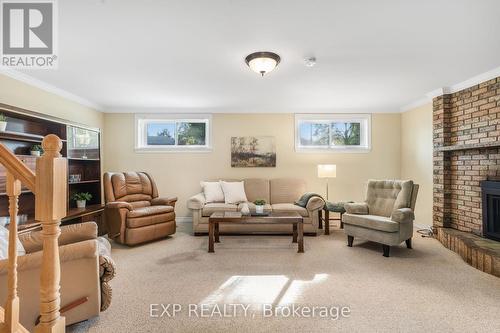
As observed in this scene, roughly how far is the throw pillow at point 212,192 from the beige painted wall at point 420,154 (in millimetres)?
3633

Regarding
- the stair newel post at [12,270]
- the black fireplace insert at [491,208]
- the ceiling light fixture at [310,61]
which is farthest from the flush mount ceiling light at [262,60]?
the black fireplace insert at [491,208]

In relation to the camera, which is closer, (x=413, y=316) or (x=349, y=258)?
(x=413, y=316)

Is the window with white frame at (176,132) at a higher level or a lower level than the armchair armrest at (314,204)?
higher

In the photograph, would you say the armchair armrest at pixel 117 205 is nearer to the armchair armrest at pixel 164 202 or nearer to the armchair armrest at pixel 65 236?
the armchair armrest at pixel 164 202

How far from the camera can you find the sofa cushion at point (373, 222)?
322cm

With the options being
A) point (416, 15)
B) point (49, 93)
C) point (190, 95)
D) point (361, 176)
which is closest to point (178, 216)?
point (190, 95)

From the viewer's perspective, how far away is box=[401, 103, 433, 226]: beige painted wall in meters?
4.46

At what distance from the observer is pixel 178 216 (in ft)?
17.3

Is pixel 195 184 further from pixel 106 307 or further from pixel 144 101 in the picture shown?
pixel 106 307

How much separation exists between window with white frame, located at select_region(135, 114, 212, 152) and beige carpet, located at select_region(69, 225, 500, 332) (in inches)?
90.9

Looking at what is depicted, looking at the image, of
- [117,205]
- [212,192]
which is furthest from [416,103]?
[117,205]

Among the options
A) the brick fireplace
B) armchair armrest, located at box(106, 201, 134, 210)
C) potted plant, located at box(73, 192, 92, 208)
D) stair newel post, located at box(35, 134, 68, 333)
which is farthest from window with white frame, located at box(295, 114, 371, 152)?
stair newel post, located at box(35, 134, 68, 333)

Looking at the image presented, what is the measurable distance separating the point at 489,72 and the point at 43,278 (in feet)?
15.8

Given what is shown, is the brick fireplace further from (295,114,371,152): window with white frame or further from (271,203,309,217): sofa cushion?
(271,203,309,217): sofa cushion
